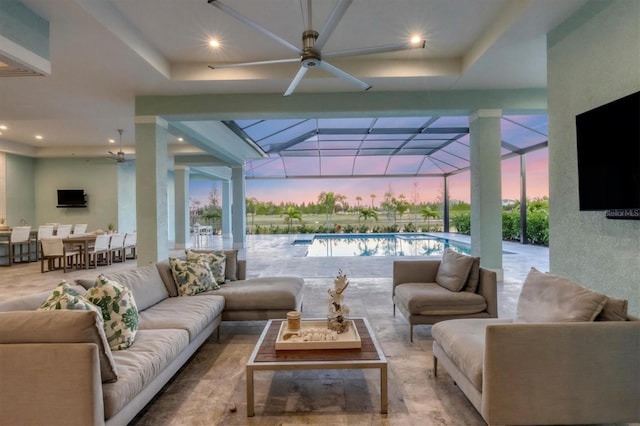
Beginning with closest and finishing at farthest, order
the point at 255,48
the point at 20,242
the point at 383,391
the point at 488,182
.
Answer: the point at 383,391
the point at 255,48
the point at 488,182
the point at 20,242

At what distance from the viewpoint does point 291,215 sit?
1652 centimetres

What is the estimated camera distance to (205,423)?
207 cm

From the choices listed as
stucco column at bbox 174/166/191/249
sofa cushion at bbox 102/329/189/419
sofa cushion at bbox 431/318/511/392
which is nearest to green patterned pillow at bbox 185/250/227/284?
sofa cushion at bbox 102/329/189/419

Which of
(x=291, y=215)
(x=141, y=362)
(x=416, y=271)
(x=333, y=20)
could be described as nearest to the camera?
(x=141, y=362)

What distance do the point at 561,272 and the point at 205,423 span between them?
3.62 meters

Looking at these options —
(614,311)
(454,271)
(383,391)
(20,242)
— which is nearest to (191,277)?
(383,391)

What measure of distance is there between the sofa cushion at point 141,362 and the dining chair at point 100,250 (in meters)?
6.50

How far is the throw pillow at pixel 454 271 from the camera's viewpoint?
336 cm

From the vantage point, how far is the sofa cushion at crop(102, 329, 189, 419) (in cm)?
171

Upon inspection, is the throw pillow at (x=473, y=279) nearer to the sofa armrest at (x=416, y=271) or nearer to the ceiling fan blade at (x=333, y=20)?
the sofa armrest at (x=416, y=271)

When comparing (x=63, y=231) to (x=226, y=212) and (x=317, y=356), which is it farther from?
(x=317, y=356)

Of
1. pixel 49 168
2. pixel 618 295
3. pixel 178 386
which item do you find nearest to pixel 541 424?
pixel 618 295

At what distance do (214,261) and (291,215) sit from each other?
494 inches

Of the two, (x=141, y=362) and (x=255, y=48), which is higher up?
(x=255, y=48)
